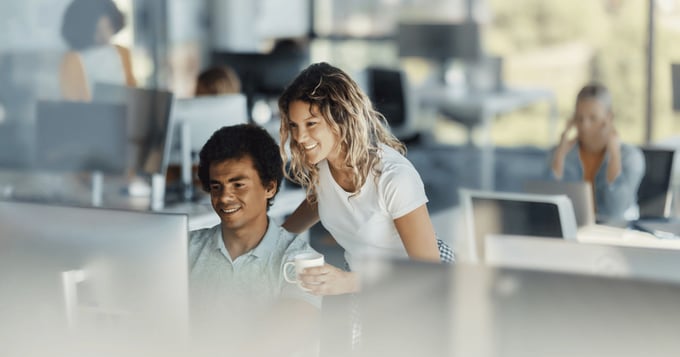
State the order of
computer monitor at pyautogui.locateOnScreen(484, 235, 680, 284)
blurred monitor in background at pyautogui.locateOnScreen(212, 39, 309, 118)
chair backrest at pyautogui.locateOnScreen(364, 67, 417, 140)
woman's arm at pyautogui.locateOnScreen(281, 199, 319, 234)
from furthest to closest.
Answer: chair backrest at pyautogui.locateOnScreen(364, 67, 417, 140), blurred monitor in background at pyautogui.locateOnScreen(212, 39, 309, 118), woman's arm at pyautogui.locateOnScreen(281, 199, 319, 234), computer monitor at pyautogui.locateOnScreen(484, 235, 680, 284)

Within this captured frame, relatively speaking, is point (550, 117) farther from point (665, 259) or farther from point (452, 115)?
point (665, 259)

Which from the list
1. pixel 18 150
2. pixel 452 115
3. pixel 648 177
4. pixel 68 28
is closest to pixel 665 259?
pixel 648 177

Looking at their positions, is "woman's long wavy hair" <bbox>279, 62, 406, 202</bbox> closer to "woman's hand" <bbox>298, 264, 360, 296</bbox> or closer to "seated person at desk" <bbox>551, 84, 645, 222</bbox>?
"woman's hand" <bbox>298, 264, 360, 296</bbox>

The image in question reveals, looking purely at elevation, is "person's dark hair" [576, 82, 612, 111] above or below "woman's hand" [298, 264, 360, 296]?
above

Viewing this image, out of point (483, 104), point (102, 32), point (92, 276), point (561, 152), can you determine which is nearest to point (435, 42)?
point (483, 104)

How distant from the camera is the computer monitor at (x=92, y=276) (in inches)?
60.1

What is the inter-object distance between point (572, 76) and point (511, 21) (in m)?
0.64

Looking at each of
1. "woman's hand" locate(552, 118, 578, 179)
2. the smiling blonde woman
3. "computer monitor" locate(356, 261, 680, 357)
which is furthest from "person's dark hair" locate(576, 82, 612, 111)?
"computer monitor" locate(356, 261, 680, 357)

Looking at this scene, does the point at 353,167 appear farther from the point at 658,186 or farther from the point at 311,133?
the point at 658,186

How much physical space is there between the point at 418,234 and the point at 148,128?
65.5 inches

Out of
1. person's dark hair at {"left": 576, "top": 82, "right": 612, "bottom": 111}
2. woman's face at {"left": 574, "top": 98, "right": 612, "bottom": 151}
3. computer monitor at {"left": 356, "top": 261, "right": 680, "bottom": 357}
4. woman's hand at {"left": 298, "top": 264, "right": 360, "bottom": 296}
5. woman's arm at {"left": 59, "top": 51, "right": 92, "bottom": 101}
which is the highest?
woman's arm at {"left": 59, "top": 51, "right": 92, "bottom": 101}

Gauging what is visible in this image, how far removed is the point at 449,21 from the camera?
7.86 m

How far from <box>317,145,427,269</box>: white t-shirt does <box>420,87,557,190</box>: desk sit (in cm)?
489

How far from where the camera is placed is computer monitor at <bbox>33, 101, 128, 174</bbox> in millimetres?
3439
